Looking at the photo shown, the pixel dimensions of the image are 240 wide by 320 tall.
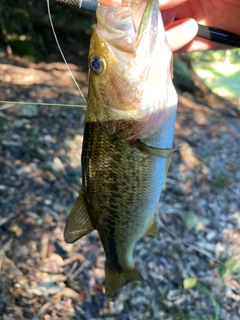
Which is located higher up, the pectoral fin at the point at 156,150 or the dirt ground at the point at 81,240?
the pectoral fin at the point at 156,150

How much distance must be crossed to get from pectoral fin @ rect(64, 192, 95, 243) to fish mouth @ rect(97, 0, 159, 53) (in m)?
0.47

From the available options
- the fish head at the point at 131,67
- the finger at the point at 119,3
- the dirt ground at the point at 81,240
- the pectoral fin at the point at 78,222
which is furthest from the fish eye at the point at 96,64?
the dirt ground at the point at 81,240

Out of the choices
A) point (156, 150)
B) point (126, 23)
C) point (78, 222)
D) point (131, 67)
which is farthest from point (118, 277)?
point (126, 23)

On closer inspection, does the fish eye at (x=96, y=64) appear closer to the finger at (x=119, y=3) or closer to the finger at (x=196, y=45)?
the finger at (x=119, y=3)

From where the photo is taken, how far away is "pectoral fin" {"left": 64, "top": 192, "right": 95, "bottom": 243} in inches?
47.8

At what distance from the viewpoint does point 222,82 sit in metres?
5.22

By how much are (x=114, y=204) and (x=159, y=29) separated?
52 cm

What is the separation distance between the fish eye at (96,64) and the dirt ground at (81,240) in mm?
522

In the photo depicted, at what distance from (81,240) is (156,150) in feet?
4.62

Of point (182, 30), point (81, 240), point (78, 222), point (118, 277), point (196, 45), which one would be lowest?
point (81, 240)

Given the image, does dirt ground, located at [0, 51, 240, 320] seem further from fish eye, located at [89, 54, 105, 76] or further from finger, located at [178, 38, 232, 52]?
fish eye, located at [89, 54, 105, 76]

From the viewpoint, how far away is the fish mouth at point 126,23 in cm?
95

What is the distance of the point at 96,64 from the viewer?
1.04 m

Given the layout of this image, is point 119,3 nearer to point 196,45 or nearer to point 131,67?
point 131,67
